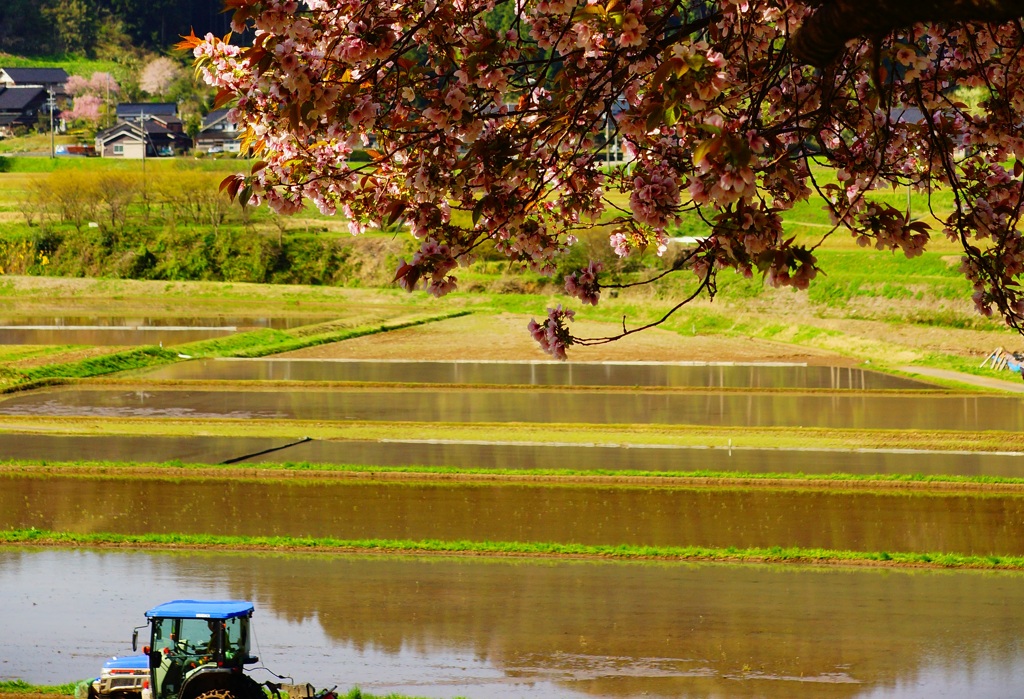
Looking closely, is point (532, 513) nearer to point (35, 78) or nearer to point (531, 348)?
point (531, 348)

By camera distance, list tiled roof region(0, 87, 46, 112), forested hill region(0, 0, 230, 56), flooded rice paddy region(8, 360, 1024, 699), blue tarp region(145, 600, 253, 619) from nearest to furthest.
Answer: blue tarp region(145, 600, 253, 619), flooded rice paddy region(8, 360, 1024, 699), tiled roof region(0, 87, 46, 112), forested hill region(0, 0, 230, 56)

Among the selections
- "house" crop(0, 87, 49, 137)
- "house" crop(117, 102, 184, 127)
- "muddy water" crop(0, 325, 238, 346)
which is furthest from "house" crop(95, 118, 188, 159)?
"muddy water" crop(0, 325, 238, 346)

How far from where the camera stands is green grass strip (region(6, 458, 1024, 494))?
17.8m

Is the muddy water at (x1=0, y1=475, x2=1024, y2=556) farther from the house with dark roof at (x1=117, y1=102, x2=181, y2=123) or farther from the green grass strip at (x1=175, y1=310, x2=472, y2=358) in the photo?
the house with dark roof at (x1=117, y1=102, x2=181, y2=123)

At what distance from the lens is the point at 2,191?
6506 centimetres

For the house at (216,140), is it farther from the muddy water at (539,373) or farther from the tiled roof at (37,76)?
the muddy water at (539,373)

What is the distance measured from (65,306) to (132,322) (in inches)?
272

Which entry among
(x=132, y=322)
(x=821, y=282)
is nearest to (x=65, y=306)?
(x=132, y=322)

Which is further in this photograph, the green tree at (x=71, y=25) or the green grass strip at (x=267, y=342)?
the green tree at (x=71, y=25)

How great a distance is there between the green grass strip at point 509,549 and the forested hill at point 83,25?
9901cm

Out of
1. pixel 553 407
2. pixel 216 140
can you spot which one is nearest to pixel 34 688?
pixel 553 407

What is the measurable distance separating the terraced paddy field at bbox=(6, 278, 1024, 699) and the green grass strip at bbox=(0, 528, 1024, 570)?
0.04 metres

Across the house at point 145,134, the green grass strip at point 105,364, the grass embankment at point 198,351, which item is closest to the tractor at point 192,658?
the grass embankment at point 198,351

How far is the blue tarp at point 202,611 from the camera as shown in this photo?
828 centimetres
